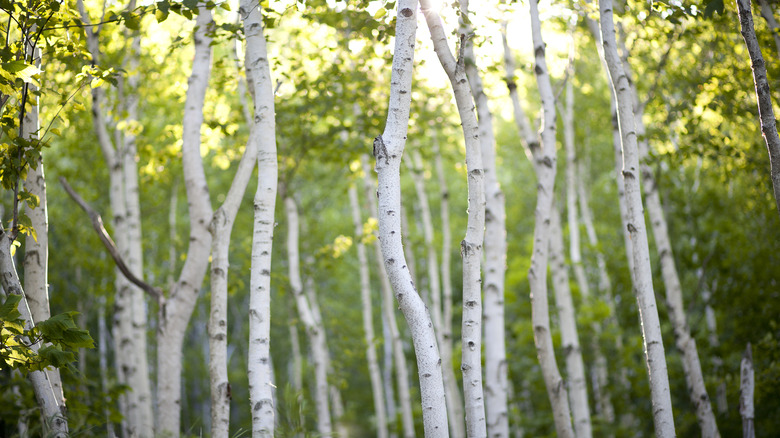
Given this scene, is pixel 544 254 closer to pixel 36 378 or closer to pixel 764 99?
pixel 764 99

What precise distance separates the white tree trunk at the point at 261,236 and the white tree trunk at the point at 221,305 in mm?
451

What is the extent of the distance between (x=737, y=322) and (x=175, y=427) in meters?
10.3

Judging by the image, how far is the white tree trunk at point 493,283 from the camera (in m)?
5.37

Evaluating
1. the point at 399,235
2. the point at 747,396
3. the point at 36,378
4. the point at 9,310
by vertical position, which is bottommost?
the point at 747,396

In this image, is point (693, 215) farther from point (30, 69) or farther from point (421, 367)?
point (30, 69)

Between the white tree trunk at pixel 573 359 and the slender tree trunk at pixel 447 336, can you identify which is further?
the slender tree trunk at pixel 447 336

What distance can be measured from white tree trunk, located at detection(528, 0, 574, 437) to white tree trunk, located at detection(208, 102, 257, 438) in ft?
8.77

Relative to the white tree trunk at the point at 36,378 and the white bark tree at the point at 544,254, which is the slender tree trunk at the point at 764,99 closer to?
the white bark tree at the point at 544,254

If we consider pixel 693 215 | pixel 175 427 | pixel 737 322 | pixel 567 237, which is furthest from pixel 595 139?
pixel 175 427

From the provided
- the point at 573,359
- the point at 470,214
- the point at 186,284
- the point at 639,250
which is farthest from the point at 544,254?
the point at 186,284

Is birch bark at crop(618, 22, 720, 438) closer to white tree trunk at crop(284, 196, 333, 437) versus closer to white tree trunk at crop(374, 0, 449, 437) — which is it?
white tree trunk at crop(374, 0, 449, 437)

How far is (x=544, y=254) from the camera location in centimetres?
556

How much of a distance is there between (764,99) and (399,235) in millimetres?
2476

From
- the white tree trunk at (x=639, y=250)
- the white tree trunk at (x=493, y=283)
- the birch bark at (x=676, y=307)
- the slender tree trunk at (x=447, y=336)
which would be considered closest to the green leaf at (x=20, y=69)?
the white tree trunk at (x=493, y=283)
